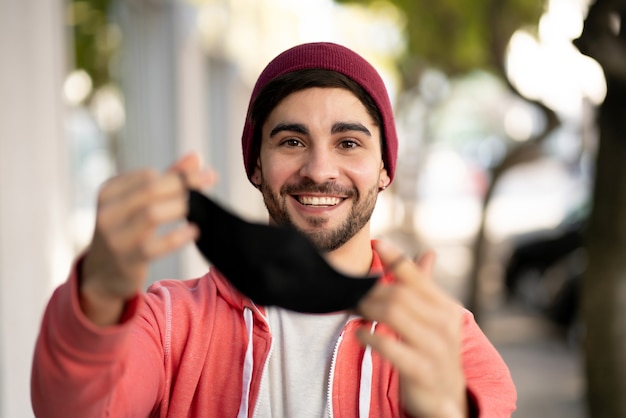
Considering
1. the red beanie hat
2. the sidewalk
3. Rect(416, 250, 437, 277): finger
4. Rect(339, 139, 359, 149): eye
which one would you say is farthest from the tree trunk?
the sidewalk

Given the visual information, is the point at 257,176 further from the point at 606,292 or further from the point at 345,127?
the point at 606,292

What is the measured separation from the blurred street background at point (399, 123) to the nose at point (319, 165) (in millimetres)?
1564

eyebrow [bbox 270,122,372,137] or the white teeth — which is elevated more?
eyebrow [bbox 270,122,372,137]

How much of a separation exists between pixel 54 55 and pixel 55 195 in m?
0.76

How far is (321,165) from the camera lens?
7.20 feet

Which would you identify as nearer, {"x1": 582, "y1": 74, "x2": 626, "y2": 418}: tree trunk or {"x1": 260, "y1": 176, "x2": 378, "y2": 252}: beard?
{"x1": 260, "y1": 176, "x2": 378, "y2": 252}: beard

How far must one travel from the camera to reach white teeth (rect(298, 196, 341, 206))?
2236mm

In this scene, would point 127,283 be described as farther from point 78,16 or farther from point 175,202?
point 78,16

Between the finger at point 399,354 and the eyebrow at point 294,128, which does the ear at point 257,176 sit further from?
the finger at point 399,354

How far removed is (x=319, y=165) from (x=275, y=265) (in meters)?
0.63

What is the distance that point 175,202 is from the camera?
143 cm

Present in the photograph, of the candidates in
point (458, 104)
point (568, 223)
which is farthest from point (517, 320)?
point (458, 104)

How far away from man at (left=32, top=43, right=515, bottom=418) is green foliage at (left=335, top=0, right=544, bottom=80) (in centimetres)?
856

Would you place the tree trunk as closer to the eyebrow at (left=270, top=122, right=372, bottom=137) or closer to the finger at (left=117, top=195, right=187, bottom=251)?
the eyebrow at (left=270, top=122, right=372, bottom=137)
